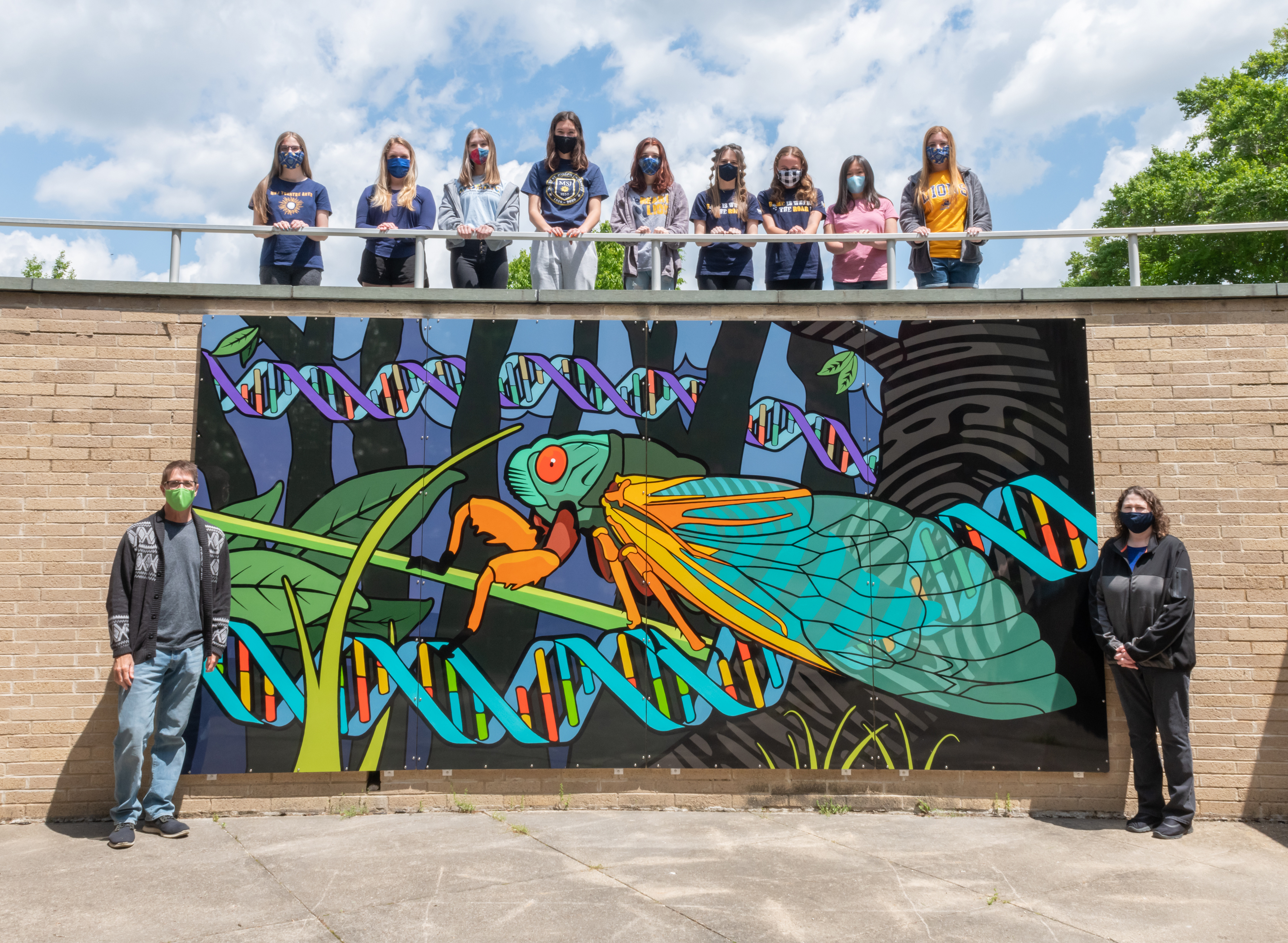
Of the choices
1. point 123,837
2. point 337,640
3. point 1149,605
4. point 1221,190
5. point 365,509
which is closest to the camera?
point 123,837

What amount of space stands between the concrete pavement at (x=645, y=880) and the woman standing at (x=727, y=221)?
12.4 feet

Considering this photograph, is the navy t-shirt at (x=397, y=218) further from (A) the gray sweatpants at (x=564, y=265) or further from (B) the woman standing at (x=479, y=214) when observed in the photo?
(A) the gray sweatpants at (x=564, y=265)

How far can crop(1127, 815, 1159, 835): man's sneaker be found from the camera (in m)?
5.29

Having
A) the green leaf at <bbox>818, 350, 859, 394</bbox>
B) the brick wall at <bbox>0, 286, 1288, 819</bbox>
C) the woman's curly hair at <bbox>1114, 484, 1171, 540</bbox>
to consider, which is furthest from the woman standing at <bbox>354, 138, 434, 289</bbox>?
the woman's curly hair at <bbox>1114, 484, 1171, 540</bbox>

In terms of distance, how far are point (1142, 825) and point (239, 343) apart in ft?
21.6

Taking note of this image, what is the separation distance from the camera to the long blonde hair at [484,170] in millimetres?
6500

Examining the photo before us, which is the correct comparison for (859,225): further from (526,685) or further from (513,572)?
(526,685)

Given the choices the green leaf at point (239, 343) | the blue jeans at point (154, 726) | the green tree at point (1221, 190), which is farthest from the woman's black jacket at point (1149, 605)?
the green tree at point (1221, 190)

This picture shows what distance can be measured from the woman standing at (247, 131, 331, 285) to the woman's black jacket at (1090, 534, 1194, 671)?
5722mm

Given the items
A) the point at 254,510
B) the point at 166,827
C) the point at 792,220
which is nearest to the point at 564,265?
the point at 792,220

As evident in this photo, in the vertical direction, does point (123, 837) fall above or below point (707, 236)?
below

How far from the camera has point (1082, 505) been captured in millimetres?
5773

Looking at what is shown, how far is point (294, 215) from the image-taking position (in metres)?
6.31

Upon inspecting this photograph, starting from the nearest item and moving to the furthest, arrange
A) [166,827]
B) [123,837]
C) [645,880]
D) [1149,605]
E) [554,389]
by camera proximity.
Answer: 1. [645,880]
2. [123,837]
3. [166,827]
4. [1149,605]
5. [554,389]
